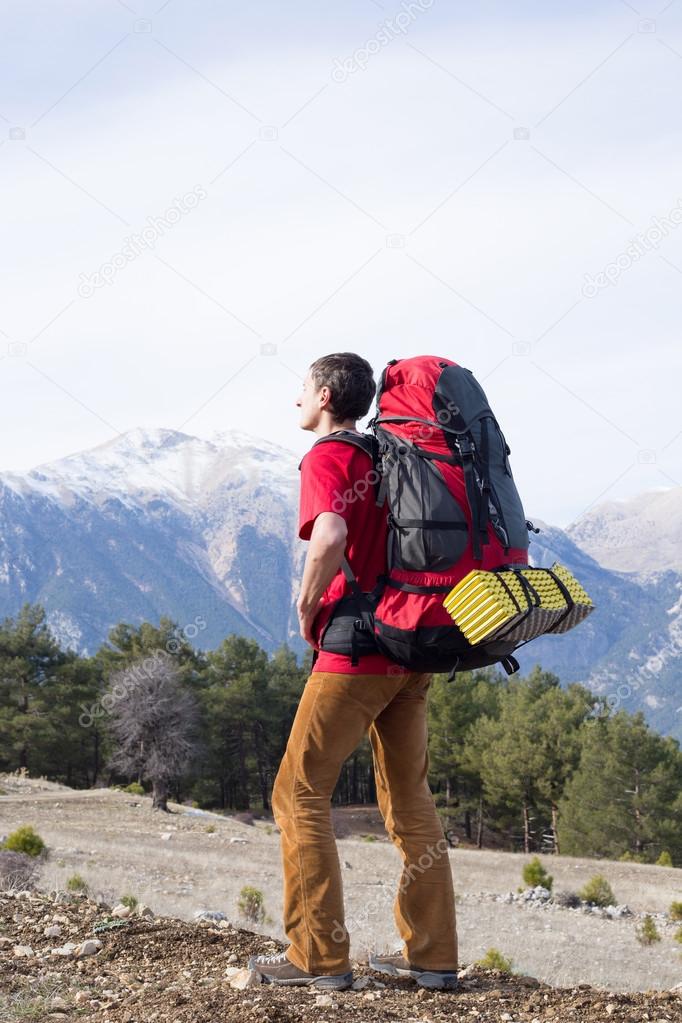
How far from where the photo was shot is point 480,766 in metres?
44.2

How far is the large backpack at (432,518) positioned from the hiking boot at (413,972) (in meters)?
1.31

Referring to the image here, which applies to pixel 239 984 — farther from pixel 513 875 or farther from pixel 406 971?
pixel 513 875

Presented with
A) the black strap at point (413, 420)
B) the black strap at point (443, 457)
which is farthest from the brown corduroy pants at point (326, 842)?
the black strap at point (413, 420)

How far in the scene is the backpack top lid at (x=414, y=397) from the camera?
156 inches

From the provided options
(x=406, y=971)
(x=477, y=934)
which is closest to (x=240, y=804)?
(x=477, y=934)

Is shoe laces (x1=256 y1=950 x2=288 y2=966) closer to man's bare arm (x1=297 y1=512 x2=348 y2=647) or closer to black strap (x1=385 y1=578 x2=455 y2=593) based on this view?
man's bare arm (x1=297 y1=512 x2=348 y2=647)

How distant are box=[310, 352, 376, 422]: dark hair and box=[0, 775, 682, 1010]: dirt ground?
224 centimetres

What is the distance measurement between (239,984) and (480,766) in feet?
137

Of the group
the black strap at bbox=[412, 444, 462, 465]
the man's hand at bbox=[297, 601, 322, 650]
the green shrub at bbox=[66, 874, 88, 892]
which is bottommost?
the green shrub at bbox=[66, 874, 88, 892]

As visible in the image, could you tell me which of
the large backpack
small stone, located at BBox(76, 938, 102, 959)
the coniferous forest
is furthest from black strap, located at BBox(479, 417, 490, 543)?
the coniferous forest

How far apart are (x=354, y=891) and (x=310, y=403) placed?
13.9m

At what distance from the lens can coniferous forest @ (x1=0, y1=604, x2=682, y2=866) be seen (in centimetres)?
3612

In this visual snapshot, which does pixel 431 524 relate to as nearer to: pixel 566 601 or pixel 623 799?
pixel 566 601

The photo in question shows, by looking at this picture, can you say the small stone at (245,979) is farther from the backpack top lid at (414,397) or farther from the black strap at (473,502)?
the backpack top lid at (414,397)
